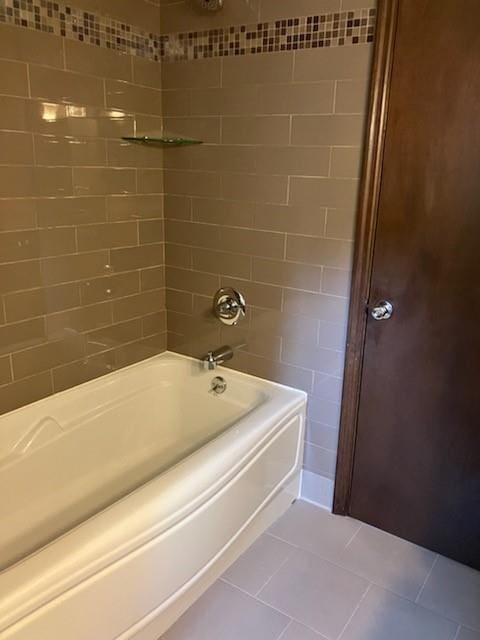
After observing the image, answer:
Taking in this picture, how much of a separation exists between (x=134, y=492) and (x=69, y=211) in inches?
44.1

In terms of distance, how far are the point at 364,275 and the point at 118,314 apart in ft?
3.63

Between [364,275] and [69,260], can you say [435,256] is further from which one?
[69,260]

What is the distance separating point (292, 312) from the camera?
2.17m

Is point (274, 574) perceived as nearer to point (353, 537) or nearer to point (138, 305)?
point (353, 537)

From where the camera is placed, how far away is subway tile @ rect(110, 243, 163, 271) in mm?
2254

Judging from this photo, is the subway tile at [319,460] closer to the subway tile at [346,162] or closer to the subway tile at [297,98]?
the subway tile at [346,162]

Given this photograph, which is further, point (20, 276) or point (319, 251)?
point (319, 251)

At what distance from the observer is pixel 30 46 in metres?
1.76

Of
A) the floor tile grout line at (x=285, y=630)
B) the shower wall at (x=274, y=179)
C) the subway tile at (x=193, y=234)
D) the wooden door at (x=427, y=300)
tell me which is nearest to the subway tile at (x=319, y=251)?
the shower wall at (x=274, y=179)

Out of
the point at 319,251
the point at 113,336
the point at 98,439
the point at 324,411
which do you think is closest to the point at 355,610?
the point at 324,411

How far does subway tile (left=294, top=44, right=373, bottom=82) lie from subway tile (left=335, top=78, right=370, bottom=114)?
2 cm

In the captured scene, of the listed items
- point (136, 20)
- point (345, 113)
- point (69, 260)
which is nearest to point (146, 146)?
point (136, 20)

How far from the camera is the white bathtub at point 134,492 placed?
1279mm

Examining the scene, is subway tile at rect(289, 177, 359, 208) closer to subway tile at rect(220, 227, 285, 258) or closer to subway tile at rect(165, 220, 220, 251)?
subway tile at rect(220, 227, 285, 258)
